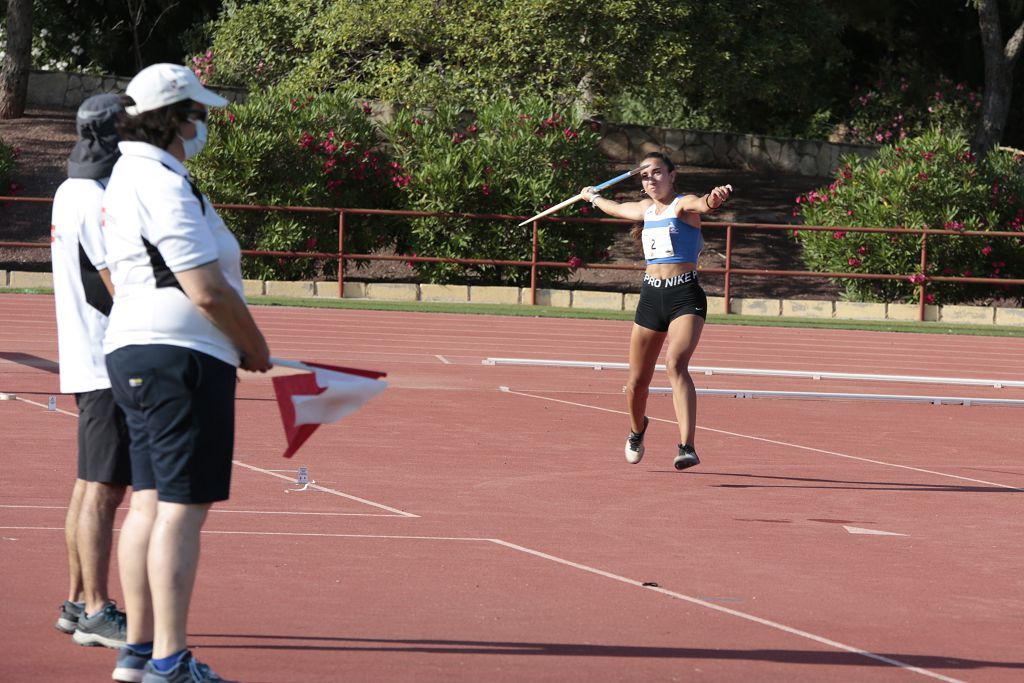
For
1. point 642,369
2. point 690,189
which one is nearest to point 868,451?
point 642,369

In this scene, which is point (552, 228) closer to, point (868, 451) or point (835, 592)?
point (868, 451)

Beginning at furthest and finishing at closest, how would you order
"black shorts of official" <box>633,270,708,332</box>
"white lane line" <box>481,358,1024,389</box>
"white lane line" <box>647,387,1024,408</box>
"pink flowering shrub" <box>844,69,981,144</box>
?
"pink flowering shrub" <box>844,69,981,144</box>
"white lane line" <box>481,358,1024,389</box>
"white lane line" <box>647,387,1024,408</box>
"black shorts of official" <box>633,270,708,332</box>

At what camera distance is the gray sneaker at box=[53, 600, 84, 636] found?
17.8 feet

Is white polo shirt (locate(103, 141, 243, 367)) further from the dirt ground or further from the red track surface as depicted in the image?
the dirt ground

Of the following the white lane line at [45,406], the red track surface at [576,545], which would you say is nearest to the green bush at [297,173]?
the red track surface at [576,545]

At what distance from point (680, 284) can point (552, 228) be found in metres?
16.0

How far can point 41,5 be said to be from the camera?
36156 mm

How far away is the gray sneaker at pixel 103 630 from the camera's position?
Result: 17.3 feet

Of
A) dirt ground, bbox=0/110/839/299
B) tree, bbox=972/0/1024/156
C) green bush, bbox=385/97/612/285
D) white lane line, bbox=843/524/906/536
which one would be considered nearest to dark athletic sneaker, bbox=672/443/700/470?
white lane line, bbox=843/524/906/536

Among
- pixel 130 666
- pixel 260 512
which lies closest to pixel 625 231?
pixel 260 512

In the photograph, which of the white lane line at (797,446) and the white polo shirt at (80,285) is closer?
the white polo shirt at (80,285)

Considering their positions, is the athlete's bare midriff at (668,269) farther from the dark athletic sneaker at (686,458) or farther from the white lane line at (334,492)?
the white lane line at (334,492)

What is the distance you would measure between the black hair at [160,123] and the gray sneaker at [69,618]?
182 cm

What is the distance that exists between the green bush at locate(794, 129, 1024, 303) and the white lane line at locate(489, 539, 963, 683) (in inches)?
715
